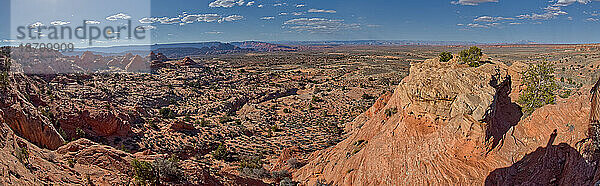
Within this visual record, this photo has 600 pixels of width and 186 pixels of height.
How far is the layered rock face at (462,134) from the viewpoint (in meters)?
9.52

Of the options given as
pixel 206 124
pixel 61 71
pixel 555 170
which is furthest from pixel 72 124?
pixel 61 71

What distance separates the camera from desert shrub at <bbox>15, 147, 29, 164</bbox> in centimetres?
846

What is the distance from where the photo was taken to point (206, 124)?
29.9 metres

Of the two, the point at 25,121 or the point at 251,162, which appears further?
the point at 251,162

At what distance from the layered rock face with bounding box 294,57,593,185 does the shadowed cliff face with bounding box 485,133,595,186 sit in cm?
4

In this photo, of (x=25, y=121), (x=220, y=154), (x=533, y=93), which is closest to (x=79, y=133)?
(x=25, y=121)

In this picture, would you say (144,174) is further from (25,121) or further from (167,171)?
(25,121)

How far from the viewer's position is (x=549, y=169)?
8664mm

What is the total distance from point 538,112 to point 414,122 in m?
4.34

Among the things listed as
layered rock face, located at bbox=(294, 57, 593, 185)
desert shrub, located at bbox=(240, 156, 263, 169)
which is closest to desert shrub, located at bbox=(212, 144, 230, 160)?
desert shrub, located at bbox=(240, 156, 263, 169)

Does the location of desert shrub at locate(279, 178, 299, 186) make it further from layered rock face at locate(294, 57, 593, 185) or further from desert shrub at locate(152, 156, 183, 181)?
desert shrub at locate(152, 156, 183, 181)

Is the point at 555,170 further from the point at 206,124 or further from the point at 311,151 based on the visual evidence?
the point at 206,124

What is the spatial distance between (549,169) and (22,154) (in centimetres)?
1650

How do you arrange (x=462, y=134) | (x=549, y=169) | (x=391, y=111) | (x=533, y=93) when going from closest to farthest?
(x=549, y=169) → (x=462, y=134) → (x=533, y=93) → (x=391, y=111)
